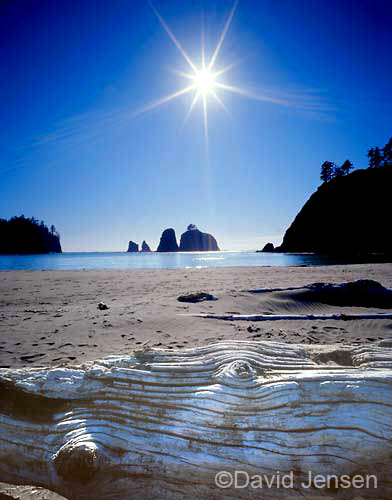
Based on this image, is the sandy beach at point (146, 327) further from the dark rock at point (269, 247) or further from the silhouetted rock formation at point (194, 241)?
the silhouetted rock formation at point (194, 241)

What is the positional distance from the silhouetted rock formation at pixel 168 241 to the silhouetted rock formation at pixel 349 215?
296ft

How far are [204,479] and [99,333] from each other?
344 centimetres

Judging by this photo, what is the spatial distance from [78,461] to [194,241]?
153m

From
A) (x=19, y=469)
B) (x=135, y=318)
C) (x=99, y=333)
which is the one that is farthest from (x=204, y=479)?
(x=135, y=318)

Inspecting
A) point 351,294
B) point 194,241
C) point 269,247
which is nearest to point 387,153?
point 269,247

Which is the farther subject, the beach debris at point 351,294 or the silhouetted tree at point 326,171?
the silhouetted tree at point 326,171

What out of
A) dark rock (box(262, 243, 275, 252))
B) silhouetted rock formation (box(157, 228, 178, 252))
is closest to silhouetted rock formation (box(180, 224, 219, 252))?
silhouetted rock formation (box(157, 228, 178, 252))

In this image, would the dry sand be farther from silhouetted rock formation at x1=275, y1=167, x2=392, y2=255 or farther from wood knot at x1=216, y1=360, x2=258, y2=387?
silhouetted rock formation at x1=275, y1=167, x2=392, y2=255

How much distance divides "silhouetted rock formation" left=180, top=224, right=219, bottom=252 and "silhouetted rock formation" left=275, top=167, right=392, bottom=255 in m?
88.4

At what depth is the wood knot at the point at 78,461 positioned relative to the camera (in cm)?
143

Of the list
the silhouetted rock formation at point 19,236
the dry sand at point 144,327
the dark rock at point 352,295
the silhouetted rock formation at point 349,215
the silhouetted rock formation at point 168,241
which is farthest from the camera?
the silhouetted rock formation at point 168,241

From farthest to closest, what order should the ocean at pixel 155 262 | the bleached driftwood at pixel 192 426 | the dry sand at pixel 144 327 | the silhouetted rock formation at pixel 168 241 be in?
the silhouetted rock formation at pixel 168 241 < the ocean at pixel 155 262 < the dry sand at pixel 144 327 < the bleached driftwood at pixel 192 426

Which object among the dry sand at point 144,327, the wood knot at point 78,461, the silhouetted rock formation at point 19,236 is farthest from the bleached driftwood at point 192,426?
the silhouetted rock formation at point 19,236

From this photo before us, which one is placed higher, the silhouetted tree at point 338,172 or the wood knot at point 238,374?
the silhouetted tree at point 338,172
